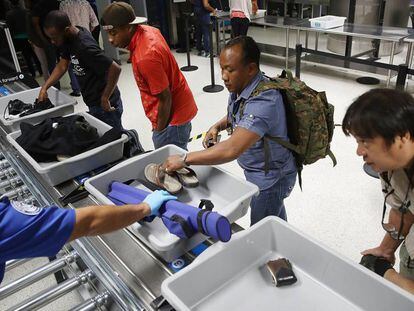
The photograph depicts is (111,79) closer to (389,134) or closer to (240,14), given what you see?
(389,134)

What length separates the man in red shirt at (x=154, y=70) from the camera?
6.98 feet

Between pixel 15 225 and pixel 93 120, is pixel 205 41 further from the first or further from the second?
pixel 15 225

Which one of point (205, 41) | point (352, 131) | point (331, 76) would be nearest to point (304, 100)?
point (352, 131)

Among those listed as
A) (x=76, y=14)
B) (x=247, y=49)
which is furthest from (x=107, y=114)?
(x=76, y=14)

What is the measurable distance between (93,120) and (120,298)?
1.21m

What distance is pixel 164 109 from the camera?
7.41 ft

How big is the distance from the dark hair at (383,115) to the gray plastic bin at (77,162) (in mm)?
1232

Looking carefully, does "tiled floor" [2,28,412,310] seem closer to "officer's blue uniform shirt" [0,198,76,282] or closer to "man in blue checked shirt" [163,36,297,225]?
"man in blue checked shirt" [163,36,297,225]

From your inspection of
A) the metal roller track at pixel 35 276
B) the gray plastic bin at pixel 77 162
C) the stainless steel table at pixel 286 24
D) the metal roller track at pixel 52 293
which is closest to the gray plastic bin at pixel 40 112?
the gray plastic bin at pixel 77 162

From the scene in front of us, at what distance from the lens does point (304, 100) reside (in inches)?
64.9

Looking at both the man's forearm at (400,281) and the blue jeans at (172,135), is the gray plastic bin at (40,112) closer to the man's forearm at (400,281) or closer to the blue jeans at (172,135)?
the blue jeans at (172,135)

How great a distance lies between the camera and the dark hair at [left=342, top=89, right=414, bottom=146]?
0.96 m

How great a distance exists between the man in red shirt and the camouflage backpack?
28.1 inches

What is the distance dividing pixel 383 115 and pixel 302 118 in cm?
70
